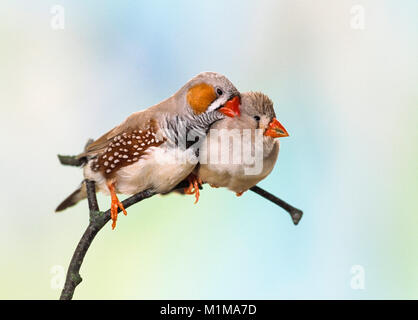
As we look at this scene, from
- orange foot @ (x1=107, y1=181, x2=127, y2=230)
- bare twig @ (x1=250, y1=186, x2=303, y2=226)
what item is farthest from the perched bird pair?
bare twig @ (x1=250, y1=186, x2=303, y2=226)

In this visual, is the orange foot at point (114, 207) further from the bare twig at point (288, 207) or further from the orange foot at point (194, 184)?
the bare twig at point (288, 207)

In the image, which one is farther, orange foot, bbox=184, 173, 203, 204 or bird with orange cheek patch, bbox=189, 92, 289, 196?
orange foot, bbox=184, 173, 203, 204

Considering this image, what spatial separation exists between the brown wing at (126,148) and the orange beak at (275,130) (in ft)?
1.11

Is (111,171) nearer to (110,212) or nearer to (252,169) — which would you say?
(110,212)

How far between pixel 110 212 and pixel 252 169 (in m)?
0.47

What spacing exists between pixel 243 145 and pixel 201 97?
200 millimetres

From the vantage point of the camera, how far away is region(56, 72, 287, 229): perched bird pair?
4.83ft

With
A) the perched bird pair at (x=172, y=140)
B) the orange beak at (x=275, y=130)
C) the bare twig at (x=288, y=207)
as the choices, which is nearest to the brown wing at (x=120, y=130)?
the perched bird pair at (x=172, y=140)

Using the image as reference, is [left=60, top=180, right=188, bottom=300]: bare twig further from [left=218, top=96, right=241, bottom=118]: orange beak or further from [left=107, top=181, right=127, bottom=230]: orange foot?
→ [left=218, top=96, right=241, bottom=118]: orange beak
